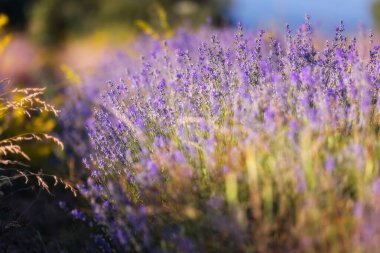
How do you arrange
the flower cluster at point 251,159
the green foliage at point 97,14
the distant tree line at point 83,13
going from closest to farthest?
the flower cluster at point 251,159 < the green foliage at point 97,14 < the distant tree line at point 83,13

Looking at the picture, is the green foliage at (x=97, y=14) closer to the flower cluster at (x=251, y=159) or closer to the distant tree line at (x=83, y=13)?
the distant tree line at (x=83, y=13)

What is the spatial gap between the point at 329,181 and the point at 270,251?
1.12ft

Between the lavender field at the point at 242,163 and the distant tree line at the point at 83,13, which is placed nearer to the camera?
the lavender field at the point at 242,163

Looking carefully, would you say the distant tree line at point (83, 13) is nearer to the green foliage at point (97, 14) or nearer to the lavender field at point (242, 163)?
the green foliage at point (97, 14)

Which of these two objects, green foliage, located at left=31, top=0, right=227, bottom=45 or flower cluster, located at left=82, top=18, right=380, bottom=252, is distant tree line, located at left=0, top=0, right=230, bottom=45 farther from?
flower cluster, located at left=82, top=18, right=380, bottom=252

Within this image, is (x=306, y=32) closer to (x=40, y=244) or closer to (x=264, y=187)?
(x=264, y=187)

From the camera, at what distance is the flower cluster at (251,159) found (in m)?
1.94

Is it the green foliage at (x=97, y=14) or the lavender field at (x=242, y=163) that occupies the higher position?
the lavender field at (x=242, y=163)

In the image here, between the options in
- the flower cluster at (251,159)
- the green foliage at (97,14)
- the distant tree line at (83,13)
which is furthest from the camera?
the distant tree line at (83,13)

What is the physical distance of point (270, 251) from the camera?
6.45 feet

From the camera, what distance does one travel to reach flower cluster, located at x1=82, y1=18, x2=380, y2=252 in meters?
1.94

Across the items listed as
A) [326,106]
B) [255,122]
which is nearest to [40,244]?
[255,122]

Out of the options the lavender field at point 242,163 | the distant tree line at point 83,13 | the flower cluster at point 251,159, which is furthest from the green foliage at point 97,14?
the flower cluster at point 251,159

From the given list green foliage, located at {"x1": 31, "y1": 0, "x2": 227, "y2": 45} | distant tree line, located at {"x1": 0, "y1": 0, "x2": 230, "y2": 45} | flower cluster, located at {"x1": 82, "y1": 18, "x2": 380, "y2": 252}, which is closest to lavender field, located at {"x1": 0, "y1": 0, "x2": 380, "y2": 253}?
flower cluster, located at {"x1": 82, "y1": 18, "x2": 380, "y2": 252}
